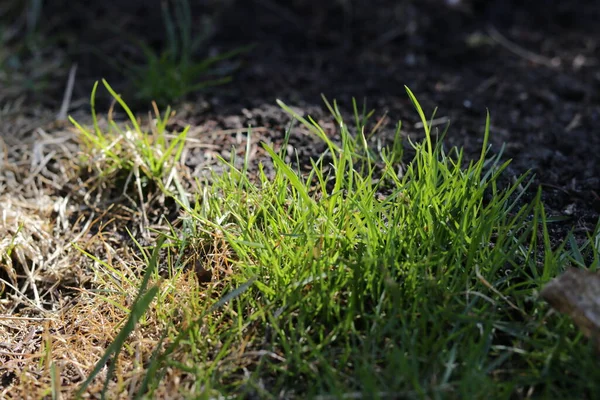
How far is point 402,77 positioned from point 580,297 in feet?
5.70

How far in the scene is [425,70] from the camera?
310 centimetres

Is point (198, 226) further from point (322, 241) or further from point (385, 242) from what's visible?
point (385, 242)

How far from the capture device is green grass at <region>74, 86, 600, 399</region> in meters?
1.50

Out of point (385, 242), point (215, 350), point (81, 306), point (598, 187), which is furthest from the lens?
point (598, 187)

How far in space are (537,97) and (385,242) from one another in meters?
1.51

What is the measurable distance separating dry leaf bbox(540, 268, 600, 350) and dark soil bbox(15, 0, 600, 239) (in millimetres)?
547

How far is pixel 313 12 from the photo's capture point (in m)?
3.51

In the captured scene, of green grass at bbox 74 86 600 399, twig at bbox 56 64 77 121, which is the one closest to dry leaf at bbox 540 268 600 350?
A: green grass at bbox 74 86 600 399

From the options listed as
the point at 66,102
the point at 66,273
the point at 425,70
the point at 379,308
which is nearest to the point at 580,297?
the point at 379,308

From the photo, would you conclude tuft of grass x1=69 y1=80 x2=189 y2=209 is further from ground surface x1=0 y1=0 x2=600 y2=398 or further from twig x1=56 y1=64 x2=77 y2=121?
twig x1=56 y1=64 x2=77 y2=121

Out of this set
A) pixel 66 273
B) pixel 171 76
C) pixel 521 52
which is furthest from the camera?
pixel 521 52

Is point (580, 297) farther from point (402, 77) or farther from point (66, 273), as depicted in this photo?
point (402, 77)

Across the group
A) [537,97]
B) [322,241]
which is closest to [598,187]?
[537,97]

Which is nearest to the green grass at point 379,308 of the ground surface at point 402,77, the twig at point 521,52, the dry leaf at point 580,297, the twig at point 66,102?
the dry leaf at point 580,297
